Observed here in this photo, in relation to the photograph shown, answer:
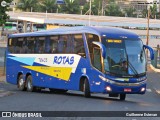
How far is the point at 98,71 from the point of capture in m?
22.6

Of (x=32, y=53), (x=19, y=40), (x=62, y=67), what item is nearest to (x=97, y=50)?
(x=62, y=67)

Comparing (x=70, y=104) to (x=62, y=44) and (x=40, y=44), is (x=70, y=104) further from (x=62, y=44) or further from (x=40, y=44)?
(x=40, y=44)

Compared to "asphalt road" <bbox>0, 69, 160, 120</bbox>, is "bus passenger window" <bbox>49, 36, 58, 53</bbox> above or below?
above

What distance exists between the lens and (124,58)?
22.7 meters

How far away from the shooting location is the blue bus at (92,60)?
2247 centimetres

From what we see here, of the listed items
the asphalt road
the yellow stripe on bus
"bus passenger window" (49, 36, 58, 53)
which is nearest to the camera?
the asphalt road

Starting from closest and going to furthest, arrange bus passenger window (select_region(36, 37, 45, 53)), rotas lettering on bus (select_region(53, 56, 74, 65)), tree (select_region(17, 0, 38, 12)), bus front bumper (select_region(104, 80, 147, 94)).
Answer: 1. bus front bumper (select_region(104, 80, 147, 94))
2. rotas lettering on bus (select_region(53, 56, 74, 65))
3. bus passenger window (select_region(36, 37, 45, 53))
4. tree (select_region(17, 0, 38, 12))

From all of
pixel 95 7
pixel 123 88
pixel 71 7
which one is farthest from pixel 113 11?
pixel 123 88

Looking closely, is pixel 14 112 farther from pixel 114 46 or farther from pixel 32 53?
pixel 32 53

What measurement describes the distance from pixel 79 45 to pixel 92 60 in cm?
140

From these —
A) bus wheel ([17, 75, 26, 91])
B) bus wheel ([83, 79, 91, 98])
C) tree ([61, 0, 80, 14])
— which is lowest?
bus wheel ([17, 75, 26, 91])

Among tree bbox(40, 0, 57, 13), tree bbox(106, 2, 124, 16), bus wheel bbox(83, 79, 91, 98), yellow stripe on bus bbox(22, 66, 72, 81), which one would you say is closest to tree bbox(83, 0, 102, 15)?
tree bbox(106, 2, 124, 16)

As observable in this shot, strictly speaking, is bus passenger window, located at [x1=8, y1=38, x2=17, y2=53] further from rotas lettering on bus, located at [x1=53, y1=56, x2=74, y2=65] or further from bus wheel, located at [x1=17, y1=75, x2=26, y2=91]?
rotas lettering on bus, located at [x1=53, y1=56, x2=74, y2=65]

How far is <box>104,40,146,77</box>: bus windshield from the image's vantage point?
2250cm
